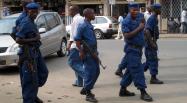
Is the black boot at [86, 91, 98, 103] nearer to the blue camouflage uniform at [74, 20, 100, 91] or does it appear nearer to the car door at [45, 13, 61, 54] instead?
Result: the blue camouflage uniform at [74, 20, 100, 91]

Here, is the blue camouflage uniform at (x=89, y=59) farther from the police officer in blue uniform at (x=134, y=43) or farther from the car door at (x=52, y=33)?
the car door at (x=52, y=33)

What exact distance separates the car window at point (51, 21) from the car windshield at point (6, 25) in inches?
49.3

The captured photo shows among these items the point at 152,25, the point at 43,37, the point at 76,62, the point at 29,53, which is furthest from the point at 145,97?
the point at 43,37

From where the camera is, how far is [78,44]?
9836 millimetres

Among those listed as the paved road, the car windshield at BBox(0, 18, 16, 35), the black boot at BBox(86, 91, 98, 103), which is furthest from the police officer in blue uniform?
the car windshield at BBox(0, 18, 16, 35)

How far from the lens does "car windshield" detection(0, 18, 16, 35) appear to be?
15266mm

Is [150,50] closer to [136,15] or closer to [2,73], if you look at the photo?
[136,15]

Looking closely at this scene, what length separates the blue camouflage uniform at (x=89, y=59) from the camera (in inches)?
383

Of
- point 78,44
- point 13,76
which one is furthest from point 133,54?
point 13,76

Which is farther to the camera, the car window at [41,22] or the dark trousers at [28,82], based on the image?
the car window at [41,22]

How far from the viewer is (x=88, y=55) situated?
9742 millimetres

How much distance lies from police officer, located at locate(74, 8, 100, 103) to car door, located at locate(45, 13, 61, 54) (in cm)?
607

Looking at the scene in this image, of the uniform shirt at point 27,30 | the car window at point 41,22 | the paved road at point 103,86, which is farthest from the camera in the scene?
the car window at point 41,22

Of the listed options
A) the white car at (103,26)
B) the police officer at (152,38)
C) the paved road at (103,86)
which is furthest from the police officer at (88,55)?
the white car at (103,26)
